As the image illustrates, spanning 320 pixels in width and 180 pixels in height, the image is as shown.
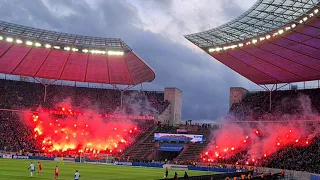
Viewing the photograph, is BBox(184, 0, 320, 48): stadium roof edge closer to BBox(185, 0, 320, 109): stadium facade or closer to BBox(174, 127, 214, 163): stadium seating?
BBox(185, 0, 320, 109): stadium facade

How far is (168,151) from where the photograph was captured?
8106cm

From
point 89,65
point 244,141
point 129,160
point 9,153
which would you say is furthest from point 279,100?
point 9,153

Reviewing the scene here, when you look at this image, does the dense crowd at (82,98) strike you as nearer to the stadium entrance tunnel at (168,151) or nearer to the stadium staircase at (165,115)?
the stadium staircase at (165,115)

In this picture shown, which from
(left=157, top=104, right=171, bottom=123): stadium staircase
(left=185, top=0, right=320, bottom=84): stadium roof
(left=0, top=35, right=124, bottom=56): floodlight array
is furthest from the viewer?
(left=157, top=104, right=171, bottom=123): stadium staircase

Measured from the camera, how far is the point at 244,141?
237ft

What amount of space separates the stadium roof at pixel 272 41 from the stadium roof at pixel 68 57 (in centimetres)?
1594

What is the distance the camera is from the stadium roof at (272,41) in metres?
47.4

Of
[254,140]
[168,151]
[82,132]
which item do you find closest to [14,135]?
[82,132]

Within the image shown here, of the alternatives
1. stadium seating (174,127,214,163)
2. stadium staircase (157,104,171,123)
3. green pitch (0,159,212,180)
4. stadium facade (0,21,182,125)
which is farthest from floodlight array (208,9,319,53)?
stadium staircase (157,104,171,123)

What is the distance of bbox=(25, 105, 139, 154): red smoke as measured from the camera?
8006 cm

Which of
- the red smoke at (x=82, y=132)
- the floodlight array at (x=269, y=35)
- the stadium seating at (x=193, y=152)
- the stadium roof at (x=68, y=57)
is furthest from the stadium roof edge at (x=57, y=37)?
the stadium seating at (x=193, y=152)

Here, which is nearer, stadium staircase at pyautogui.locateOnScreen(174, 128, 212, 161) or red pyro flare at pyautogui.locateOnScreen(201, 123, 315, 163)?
red pyro flare at pyautogui.locateOnScreen(201, 123, 315, 163)

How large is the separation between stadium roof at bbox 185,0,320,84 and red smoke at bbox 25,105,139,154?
84.5 ft

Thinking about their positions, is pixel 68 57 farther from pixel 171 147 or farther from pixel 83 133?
pixel 171 147
